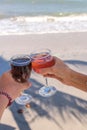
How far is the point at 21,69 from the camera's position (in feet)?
7.36

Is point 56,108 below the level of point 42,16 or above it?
above

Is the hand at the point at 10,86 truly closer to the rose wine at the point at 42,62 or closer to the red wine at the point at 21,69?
the red wine at the point at 21,69

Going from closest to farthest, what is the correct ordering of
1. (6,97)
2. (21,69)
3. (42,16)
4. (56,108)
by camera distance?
(6,97) < (21,69) < (56,108) < (42,16)

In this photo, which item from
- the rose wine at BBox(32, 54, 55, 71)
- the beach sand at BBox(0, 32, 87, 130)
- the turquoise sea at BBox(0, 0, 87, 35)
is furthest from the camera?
the turquoise sea at BBox(0, 0, 87, 35)

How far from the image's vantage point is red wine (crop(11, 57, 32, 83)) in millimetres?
2232

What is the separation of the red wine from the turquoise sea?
17.0 ft

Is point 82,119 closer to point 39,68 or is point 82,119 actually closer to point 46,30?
point 39,68

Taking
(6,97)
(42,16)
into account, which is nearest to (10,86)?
(6,97)

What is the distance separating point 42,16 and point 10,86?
8.71 metres

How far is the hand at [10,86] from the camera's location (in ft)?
6.96

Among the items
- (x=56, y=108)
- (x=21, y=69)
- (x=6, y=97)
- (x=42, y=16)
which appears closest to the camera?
(x=6, y=97)

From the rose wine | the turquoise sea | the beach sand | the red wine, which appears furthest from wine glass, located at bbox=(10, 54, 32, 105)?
the turquoise sea

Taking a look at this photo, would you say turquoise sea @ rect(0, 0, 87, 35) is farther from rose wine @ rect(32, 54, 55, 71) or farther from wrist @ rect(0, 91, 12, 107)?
wrist @ rect(0, 91, 12, 107)

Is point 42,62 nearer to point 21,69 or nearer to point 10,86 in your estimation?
point 21,69
